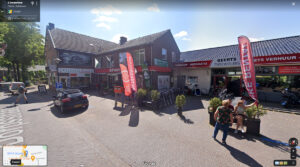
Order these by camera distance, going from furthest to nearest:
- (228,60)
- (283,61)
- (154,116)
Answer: (228,60), (283,61), (154,116)

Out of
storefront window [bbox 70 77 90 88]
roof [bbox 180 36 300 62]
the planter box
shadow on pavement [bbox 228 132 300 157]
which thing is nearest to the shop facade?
roof [bbox 180 36 300 62]

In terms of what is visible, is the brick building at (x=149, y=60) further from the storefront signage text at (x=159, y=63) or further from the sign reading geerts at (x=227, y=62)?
the sign reading geerts at (x=227, y=62)

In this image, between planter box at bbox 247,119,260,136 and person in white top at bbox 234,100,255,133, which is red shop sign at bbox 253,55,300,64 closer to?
person in white top at bbox 234,100,255,133

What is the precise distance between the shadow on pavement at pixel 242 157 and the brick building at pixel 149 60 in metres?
8.13

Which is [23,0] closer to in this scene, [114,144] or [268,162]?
[114,144]

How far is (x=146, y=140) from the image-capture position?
13.4 feet

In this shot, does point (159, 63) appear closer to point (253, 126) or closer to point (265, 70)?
point (265, 70)

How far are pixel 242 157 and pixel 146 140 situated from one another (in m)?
2.86

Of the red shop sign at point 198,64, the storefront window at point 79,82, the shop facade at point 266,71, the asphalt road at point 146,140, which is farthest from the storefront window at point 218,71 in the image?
the storefront window at point 79,82

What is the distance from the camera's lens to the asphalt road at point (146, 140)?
311cm

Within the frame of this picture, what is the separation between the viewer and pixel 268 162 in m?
2.97

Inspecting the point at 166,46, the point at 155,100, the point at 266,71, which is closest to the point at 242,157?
the point at 155,100

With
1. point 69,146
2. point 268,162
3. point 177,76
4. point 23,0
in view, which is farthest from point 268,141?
point 23,0

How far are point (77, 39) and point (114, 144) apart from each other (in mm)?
22814
